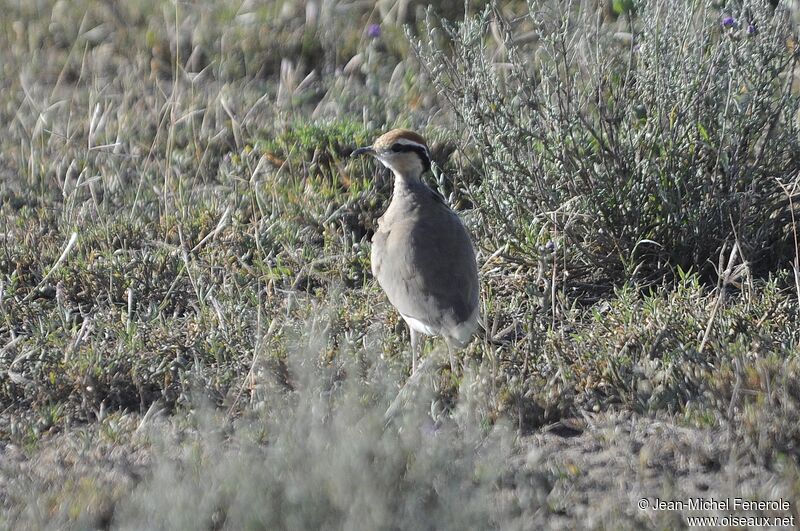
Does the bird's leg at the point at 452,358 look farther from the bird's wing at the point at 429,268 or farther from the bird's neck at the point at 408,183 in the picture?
the bird's neck at the point at 408,183

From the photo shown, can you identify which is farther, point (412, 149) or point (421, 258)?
point (412, 149)

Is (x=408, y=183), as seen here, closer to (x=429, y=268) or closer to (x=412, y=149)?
(x=412, y=149)

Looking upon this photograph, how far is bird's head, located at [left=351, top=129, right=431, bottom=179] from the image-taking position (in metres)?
5.95

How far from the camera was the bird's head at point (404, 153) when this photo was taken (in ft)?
19.5

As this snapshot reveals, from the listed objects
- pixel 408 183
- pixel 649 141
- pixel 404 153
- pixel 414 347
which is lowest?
pixel 414 347

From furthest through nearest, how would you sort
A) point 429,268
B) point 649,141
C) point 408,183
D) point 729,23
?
point 408,183
point 649,141
point 729,23
point 429,268

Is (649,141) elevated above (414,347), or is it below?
above

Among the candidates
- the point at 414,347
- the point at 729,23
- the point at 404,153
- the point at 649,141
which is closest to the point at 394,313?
the point at 414,347

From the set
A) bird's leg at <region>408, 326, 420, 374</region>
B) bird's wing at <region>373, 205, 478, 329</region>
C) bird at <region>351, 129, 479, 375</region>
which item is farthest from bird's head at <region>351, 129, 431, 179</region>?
bird's leg at <region>408, 326, 420, 374</region>

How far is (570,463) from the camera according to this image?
4.28 metres

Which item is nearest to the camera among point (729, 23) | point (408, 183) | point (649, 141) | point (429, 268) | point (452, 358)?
point (452, 358)

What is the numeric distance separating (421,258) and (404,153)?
36.6 inches

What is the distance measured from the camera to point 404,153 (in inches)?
235

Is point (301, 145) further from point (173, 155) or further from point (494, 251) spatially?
point (494, 251)
